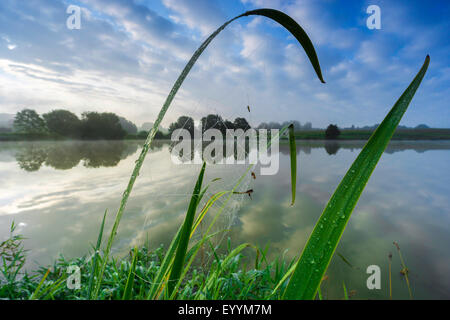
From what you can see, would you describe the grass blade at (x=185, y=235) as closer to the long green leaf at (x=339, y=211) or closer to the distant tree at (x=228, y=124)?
the long green leaf at (x=339, y=211)

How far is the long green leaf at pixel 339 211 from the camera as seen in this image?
33 cm

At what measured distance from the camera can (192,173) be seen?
3.69 feet

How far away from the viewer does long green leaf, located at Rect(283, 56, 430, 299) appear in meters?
0.33

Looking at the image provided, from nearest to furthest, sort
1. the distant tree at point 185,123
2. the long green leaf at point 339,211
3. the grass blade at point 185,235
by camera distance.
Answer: the long green leaf at point 339,211 < the grass blade at point 185,235 < the distant tree at point 185,123

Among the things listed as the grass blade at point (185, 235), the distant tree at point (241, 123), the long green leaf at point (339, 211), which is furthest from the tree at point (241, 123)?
the long green leaf at point (339, 211)

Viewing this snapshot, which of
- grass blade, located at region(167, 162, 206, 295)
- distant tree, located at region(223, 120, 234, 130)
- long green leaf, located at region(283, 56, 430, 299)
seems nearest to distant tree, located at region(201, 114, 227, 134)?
distant tree, located at region(223, 120, 234, 130)

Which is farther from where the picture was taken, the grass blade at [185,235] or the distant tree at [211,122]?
the distant tree at [211,122]

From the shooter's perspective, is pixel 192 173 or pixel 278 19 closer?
pixel 278 19

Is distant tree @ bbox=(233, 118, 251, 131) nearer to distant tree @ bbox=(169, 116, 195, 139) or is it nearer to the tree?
the tree

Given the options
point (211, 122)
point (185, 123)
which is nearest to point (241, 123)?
point (211, 122)
